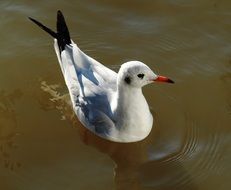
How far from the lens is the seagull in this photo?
20.0 feet

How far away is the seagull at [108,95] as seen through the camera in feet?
20.0

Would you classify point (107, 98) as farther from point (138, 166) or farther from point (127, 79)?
point (138, 166)

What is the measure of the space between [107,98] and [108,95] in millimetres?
37

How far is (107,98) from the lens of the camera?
6543 mm

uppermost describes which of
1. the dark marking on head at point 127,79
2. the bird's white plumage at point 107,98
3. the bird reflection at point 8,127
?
the dark marking on head at point 127,79

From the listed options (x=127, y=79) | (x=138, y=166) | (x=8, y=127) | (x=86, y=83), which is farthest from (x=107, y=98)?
(x=8, y=127)

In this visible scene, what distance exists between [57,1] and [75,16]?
0.46m

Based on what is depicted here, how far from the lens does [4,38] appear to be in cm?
805

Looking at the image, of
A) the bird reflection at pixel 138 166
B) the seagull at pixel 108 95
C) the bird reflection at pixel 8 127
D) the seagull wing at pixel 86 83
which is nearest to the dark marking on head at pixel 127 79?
the seagull at pixel 108 95

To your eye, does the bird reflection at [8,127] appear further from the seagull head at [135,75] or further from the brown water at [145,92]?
the seagull head at [135,75]

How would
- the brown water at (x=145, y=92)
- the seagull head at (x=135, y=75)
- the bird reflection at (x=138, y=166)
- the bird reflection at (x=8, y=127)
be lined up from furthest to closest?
1. the bird reflection at (x=8, y=127)
2. the brown water at (x=145, y=92)
3. the bird reflection at (x=138, y=166)
4. the seagull head at (x=135, y=75)

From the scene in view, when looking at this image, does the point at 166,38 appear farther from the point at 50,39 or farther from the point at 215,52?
the point at 50,39

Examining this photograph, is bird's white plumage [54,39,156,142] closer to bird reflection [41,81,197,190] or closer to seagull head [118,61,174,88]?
seagull head [118,61,174,88]

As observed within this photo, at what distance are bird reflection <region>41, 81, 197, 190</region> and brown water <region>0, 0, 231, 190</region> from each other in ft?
0.04
